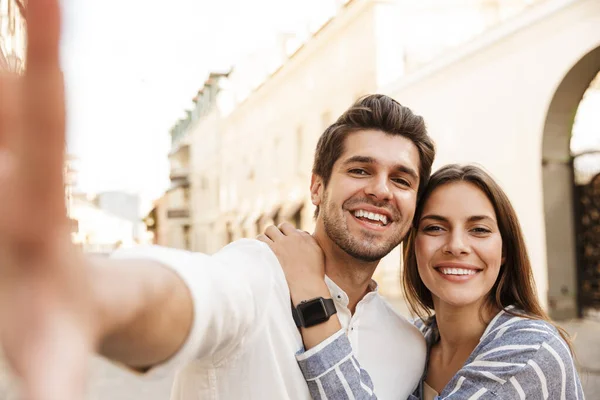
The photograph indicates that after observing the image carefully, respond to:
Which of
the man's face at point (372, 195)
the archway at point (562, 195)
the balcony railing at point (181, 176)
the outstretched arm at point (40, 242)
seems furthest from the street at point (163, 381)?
the balcony railing at point (181, 176)

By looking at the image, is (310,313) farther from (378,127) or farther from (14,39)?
→ (14,39)

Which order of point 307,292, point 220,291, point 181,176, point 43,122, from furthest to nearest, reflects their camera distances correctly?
1. point 181,176
2. point 307,292
3. point 220,291
4. point 43,122

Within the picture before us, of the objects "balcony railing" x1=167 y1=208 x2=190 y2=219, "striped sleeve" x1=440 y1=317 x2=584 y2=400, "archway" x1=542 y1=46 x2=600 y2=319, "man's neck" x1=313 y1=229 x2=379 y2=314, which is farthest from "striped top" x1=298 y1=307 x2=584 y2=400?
"balcony railing" x1=167 y1=208 x2=190 y2=219

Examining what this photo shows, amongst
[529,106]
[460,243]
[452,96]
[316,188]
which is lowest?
[460,243]

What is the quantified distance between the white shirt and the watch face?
0.04 meters

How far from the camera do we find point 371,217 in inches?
79.7

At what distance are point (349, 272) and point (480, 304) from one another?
60 cm

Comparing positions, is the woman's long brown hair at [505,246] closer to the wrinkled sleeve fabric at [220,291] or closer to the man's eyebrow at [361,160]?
the man's eyebrow at [361,160]

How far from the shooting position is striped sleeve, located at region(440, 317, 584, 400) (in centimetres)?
183

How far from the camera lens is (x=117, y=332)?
681 millimetres

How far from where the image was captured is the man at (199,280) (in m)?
0.36

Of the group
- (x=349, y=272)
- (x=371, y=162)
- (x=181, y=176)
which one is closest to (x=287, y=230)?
(x=349, y=272)

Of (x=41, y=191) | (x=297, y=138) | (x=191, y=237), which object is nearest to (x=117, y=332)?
(x=41, y=191)

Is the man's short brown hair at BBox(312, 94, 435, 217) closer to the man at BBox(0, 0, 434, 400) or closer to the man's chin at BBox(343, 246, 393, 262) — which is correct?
the man at BBox(0, 0, 434, 400)
